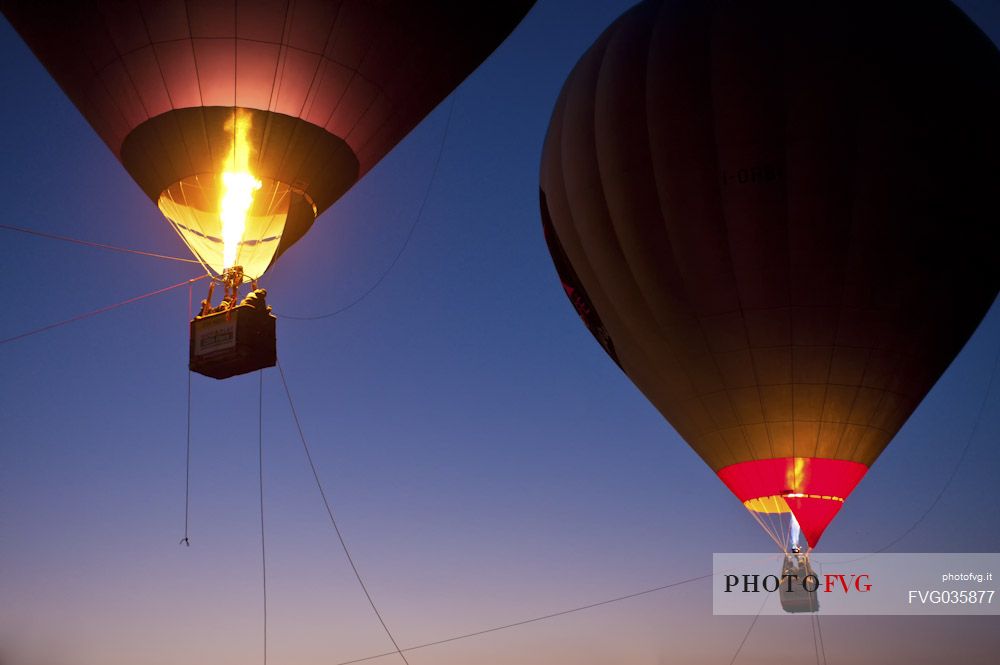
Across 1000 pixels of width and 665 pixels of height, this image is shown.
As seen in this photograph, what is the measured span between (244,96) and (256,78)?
19 cm

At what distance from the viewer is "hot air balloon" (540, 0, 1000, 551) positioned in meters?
10.2

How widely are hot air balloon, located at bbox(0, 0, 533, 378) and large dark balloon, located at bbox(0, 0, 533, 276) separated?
0.5 inches

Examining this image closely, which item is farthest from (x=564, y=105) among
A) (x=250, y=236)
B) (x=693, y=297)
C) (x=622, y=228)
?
(x=250, y=236)

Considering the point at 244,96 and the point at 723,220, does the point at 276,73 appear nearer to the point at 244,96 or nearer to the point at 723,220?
the point at 244,96

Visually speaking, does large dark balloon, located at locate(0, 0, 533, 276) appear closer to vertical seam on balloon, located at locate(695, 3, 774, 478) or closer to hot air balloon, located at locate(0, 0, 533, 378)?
hot air balloon, located at locate(0, 0, 533, 378)

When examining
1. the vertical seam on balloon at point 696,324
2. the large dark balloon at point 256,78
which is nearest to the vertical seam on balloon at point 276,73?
the large dark balloon at point 256,78

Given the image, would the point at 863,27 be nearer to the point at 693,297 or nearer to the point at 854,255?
the point at 854,255

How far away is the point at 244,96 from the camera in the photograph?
27.6 ft

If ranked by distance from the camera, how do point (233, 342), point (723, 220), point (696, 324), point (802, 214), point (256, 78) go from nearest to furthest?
point (233, 342) → point (256, 78) → point (802, 214) → point (723, 220) → point (696, 324)

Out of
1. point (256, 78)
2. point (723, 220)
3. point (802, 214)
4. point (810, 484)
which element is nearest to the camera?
point (256, 78)

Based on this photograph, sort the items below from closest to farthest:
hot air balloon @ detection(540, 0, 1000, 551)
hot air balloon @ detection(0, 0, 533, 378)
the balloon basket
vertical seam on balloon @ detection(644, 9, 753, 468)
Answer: the balloon basket, hot air balloon @ detection(0, 0, 533, 378), hot air balloon @ detection(540, 0, 1000, 551), vertical seam on balloon @ detection(644, 9, 753, 468)

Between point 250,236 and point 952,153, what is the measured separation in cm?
705

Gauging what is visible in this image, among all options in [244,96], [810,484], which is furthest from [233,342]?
[810,484]

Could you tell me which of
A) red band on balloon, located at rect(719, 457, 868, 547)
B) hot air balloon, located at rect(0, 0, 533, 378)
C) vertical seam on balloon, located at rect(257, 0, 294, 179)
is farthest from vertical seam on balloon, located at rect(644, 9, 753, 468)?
vertical seam on balloon, located at rect(257, 0, 294, 179)
